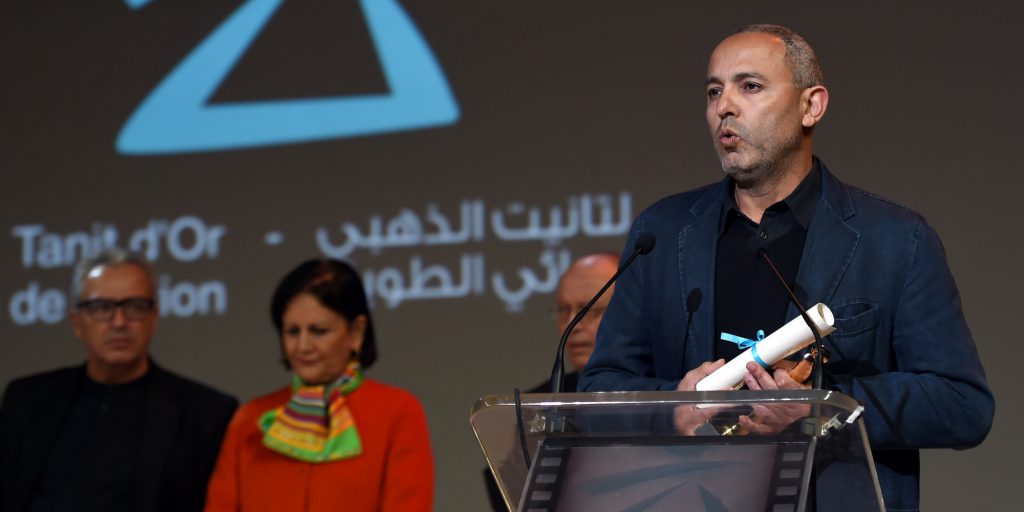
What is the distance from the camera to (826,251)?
2.34m

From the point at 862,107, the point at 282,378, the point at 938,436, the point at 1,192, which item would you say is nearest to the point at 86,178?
the point at 1,192

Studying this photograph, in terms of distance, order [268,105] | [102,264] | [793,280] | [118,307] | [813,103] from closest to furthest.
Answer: [793,280] < [813,103] < [118,307] < [102,264] < [268,105]

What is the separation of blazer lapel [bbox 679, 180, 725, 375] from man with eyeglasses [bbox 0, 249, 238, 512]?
7.87 feet

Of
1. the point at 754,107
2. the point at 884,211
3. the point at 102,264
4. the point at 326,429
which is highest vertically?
the point at 754,107

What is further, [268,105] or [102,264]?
[268,105]

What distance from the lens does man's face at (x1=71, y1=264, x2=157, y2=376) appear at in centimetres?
458

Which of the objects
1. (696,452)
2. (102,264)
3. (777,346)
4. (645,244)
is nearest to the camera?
(696,452)

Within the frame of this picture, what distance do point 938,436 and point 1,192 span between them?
4.42m

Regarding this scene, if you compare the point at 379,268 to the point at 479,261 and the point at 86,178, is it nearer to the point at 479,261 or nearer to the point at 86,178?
the point at 479,261

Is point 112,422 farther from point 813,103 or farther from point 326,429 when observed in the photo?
Result: point 813,103

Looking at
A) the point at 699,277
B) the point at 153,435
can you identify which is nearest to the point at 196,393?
the point at 153,435

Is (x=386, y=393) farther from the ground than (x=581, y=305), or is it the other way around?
(x=581, y=305)

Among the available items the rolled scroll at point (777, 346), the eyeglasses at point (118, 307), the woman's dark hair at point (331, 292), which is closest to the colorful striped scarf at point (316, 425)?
the woman's dark hair at point (331, 292)

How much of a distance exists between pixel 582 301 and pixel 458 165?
106cm
